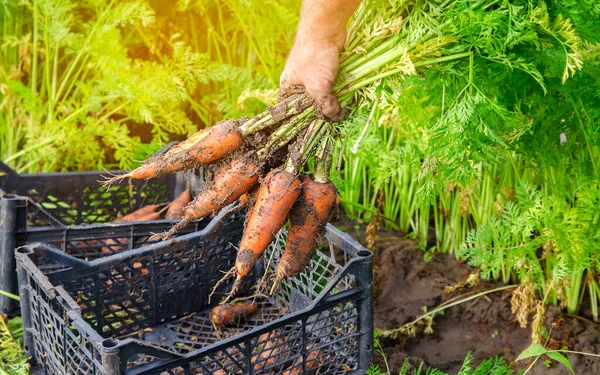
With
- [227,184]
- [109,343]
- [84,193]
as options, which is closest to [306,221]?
[227,184]

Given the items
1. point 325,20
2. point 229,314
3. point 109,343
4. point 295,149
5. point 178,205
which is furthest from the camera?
point 178,205

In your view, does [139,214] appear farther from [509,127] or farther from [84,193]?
[509,127]

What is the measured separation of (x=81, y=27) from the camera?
350cm

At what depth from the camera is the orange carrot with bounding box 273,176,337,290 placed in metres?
1.84

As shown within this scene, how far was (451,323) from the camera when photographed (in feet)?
8.29

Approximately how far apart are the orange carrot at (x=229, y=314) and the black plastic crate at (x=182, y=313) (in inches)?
1.1

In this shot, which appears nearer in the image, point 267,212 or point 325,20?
point 325,20

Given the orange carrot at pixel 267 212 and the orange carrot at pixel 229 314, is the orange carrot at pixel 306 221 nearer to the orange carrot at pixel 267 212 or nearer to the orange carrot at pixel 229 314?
the orange carrot at pixel 267 212

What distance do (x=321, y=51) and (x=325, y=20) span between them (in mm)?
78

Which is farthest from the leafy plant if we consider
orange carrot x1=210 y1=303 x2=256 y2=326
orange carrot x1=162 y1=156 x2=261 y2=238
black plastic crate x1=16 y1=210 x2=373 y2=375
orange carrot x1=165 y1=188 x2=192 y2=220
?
orange carrot x1=165 y1=188 x2=192 y2=220

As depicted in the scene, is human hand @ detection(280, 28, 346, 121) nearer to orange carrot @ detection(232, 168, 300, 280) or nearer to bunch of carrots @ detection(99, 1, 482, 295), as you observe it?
bunch of carrots @ detection(99, 1, 482, 295)

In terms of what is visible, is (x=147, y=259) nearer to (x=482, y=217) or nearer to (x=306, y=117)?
(x=306, y=117)

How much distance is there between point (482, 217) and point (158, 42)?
187cm

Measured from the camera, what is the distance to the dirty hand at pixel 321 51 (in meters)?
1.68
